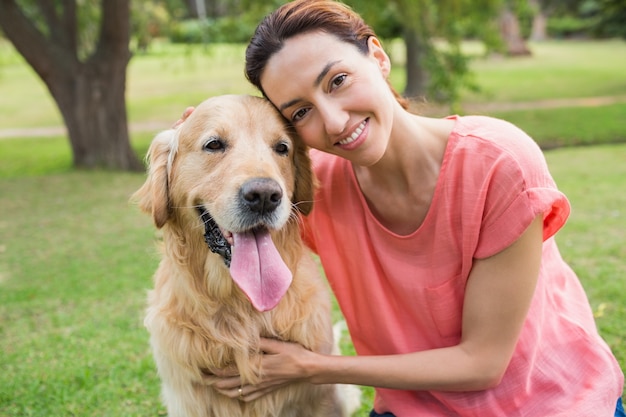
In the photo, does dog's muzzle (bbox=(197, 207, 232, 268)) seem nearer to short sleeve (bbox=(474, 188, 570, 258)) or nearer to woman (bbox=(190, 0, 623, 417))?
woman (bbox=(190, 0, 623, 417))

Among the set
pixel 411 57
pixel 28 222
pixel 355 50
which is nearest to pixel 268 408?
pixel 355 50

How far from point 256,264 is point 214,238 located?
251mm

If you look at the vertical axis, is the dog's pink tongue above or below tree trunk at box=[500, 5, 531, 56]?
above

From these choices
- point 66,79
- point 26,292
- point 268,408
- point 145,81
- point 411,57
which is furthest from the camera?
point 145,81

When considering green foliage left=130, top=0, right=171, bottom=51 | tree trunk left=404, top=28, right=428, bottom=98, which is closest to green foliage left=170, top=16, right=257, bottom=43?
green foliage left=130, top=0, right=171, bottom=51

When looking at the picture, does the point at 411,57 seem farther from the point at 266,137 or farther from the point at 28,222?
the point at 266,137

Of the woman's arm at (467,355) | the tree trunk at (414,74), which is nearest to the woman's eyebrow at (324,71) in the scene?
the woman's arm at (467,355)

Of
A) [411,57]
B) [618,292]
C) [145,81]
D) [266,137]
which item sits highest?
[266,137]

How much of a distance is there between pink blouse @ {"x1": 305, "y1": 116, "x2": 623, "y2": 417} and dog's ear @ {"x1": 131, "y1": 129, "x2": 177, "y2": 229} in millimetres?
714

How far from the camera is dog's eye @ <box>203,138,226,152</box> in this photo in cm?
279

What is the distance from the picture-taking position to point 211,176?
273cm

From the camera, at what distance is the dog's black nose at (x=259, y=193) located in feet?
8.25

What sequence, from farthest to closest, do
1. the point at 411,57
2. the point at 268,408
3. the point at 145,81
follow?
the point at 145,81
the point at 411,57
the point at 268,408

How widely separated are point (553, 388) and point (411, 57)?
17435 mm
